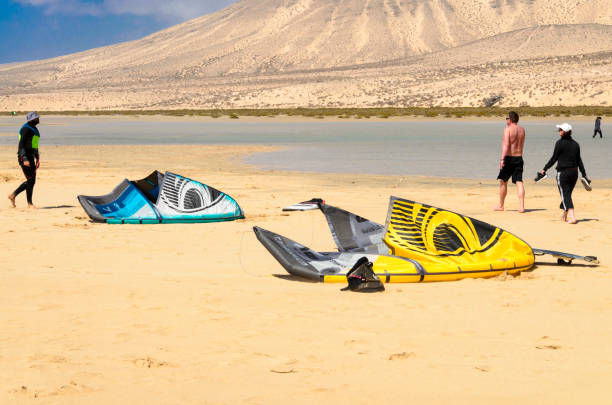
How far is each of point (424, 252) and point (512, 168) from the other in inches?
227

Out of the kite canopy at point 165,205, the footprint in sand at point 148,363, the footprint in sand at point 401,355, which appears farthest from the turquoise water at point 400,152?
the footprint in sand at point 148,363

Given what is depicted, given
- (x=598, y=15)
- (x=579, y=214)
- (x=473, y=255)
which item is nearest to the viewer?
(x=473, y=255)

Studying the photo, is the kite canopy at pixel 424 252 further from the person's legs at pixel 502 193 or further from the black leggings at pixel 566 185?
the person's legs at pixel 502 193

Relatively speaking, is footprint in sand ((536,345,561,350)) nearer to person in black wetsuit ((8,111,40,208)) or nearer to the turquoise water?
person in black wetsuit ((8,111,40,208))

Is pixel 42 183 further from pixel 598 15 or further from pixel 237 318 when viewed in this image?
pixel 598 15

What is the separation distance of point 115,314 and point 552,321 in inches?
134

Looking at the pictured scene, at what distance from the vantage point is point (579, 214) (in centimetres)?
1329

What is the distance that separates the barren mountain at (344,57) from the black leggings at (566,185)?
96.0 meters

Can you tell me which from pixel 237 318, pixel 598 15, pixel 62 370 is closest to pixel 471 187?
pixel 237 318

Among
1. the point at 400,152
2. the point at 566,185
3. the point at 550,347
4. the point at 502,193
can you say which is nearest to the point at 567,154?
the point at 566,185

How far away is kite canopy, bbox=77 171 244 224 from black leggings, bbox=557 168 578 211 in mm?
4971

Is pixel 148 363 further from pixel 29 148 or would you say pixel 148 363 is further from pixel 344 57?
pixel 344 57

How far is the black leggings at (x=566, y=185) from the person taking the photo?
11.9 metres

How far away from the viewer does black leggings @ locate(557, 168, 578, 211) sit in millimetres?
11873
